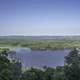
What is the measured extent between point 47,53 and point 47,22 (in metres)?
0.66

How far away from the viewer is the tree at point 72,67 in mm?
4035

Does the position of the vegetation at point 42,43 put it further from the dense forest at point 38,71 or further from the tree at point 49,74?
the tree at point 49,74

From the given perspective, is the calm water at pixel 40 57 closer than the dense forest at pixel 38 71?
No

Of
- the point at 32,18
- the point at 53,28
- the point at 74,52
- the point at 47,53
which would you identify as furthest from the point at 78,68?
the point at 32,18

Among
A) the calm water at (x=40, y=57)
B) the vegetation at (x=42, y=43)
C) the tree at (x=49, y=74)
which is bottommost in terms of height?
the tree at (x=49, y=74)

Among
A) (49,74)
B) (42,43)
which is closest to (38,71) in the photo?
(49,74)

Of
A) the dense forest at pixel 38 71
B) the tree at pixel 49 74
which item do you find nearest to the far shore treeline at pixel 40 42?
the dense forest at pixel 38 71

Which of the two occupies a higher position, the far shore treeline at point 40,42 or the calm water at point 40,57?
the far shore treeline at point 40,42

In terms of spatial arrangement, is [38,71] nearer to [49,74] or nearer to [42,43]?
[49,74]

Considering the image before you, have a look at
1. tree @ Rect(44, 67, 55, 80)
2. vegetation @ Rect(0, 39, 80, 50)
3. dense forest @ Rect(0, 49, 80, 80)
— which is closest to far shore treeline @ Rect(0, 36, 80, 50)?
vegetation @ Rect(0, 39, 80, 50)

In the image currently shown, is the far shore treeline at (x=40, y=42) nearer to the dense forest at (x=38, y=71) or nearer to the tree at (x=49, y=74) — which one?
the dense forest at (x=38, y=71)

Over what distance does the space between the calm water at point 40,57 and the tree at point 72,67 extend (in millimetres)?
108

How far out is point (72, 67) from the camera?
4039 mm

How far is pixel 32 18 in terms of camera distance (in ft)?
14.6
